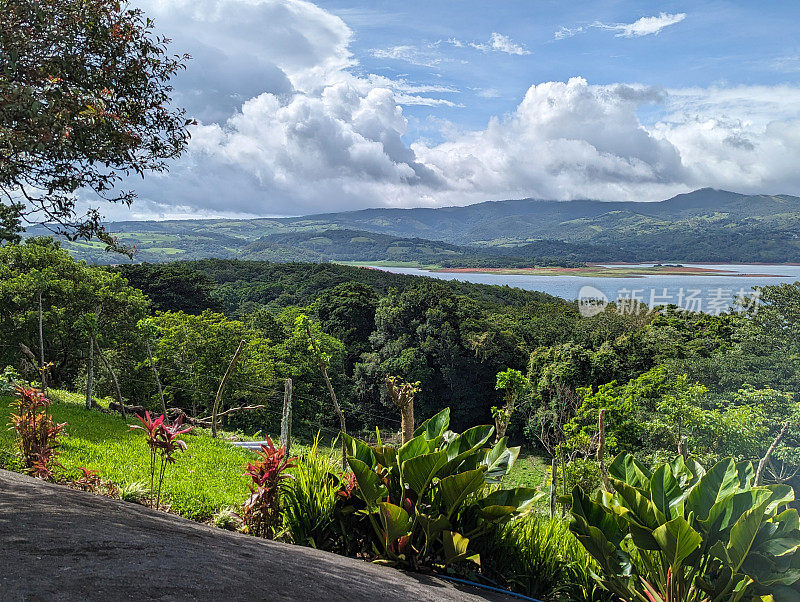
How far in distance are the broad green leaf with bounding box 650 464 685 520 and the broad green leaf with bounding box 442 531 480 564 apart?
1005 millimetres

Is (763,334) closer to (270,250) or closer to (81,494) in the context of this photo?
(81,494)

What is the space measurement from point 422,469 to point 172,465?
3.88 m

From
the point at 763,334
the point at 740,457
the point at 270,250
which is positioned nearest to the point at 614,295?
the point at 763,334

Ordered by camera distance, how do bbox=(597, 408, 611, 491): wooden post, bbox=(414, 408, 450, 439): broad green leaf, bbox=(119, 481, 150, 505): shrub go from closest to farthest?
bbox=(414, 408, 450, 439): broad green leaf
bbox=(119, 481, 150, 505): shrub
bbox=(597, 408, 611, 491): wooden post

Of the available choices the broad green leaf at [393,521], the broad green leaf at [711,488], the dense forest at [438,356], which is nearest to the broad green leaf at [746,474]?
the broad green leaf at [711,488]

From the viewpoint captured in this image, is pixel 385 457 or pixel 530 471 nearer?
pixel 385 457

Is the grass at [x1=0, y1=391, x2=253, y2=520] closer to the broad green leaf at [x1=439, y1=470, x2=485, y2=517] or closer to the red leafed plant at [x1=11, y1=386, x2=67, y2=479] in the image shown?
the red leafed plant at [x1=11, y1=386, x2=67, y2=479]

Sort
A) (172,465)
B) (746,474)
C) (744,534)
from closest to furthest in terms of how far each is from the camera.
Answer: (744,534) → (746,474) → (172,465)

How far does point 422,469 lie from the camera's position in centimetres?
283

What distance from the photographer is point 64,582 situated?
171 centimetres

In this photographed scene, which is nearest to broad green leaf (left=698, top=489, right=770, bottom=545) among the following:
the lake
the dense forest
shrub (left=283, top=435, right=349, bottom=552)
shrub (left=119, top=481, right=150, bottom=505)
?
shrub (left=283, top=435, right=349, bottom=552)

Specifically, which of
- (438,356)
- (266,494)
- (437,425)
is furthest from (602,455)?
(438,356)

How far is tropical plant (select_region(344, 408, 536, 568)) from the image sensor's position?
2.81 m

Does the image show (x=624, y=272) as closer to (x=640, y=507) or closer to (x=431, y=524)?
(x=640, y=507)
